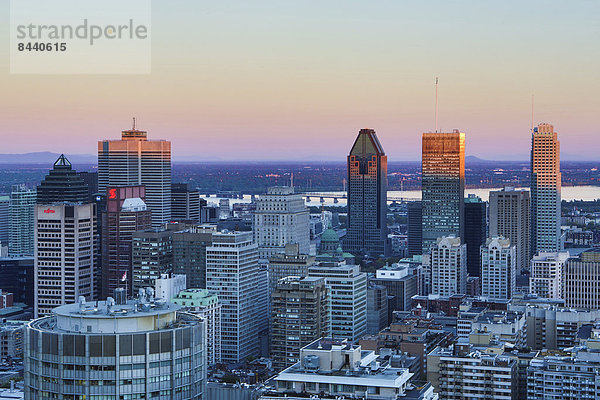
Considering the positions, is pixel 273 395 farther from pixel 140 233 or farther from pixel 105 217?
pixel 105 217

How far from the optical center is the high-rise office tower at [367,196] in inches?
5837

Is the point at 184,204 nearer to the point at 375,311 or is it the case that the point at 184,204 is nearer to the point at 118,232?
the point at 118,232

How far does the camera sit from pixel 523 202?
12625 centimetres

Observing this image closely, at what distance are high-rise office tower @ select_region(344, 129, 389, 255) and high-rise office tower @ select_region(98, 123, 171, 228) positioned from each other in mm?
27369

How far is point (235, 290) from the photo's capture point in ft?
257

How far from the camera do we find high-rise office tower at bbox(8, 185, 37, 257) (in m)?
129

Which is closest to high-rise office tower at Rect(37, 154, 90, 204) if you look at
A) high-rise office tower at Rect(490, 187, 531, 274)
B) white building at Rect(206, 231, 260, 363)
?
white building at Rect(206, 231, 260, 363)

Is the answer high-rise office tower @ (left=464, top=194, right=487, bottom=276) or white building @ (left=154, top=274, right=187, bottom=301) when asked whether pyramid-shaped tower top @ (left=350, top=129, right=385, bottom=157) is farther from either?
white building @ (left=154, top=274, right=187, bottom=301)

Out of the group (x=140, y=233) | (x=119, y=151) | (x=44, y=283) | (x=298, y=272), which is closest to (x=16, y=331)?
(x=44, y=283)

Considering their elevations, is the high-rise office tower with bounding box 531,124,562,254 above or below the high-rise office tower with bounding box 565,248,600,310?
above

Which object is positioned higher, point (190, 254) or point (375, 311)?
point (190, 254)

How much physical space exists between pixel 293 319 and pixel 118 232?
86.6 ft

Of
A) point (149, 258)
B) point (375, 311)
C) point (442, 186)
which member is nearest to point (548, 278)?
point (375, 311)

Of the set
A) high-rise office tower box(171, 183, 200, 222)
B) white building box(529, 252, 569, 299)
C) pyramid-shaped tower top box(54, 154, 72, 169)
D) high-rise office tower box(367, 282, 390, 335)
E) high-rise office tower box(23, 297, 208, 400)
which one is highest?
pyramid-shaped tower top box(54, 154, 72, 169)
